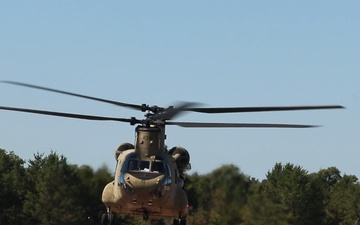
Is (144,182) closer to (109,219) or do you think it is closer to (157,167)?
(157,167)

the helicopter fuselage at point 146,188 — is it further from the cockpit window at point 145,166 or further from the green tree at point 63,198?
the green tree at point 63,198

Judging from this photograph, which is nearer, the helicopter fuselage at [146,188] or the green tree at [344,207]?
the helicopter fuselage at [146,188]

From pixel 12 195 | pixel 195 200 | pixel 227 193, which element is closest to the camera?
pixel 227 193

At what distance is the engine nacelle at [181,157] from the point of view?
127ft

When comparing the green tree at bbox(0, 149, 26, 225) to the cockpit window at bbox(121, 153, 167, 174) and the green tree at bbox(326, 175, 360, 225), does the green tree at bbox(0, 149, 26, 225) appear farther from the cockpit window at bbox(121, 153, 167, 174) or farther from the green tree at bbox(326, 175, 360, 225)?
the cockpit window at bbox(121, 153, 167, 174)

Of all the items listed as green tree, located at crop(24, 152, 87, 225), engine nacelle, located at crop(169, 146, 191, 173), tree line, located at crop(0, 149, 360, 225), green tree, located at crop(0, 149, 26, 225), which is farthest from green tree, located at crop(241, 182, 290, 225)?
green tree, located at crop(0, 149, 26, 225)

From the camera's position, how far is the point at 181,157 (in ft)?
128

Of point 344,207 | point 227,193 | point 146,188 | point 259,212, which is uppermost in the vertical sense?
point 344,207

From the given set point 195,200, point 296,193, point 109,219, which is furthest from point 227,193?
point 296,193

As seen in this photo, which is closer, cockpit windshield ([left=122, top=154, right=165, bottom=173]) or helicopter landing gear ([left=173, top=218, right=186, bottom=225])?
cockpit windshield ([left=122, top=154, right=165, bottom=173])

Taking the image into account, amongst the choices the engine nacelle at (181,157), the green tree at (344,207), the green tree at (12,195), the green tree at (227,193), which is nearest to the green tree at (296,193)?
the green tree at (344,207)

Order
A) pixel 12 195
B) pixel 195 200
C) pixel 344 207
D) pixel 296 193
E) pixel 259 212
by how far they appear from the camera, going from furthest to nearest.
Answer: pixel 344 207 < pixel 12 195 < pixel 296 193 < pixel 195 200 < pixel 259 212

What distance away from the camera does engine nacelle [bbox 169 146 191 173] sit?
38.7m

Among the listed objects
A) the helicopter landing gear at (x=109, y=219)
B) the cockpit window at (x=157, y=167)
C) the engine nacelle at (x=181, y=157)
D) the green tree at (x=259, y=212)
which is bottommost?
the helicopter landing gear at (x=109, y=219)
